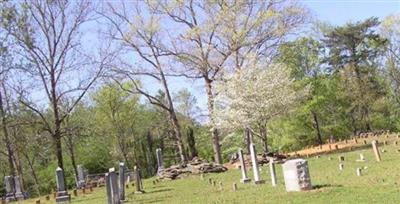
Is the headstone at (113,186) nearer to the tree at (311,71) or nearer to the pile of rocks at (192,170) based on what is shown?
the pile of rocks at (192,170)

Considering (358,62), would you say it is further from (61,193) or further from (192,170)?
(61,193)

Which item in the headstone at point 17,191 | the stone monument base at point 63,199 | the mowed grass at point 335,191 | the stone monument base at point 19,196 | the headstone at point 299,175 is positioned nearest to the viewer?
the mowed grass at point 335,191

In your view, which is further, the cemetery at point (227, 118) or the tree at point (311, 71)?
the tree at point (311, 71)

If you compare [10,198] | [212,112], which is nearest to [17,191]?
[10,198]

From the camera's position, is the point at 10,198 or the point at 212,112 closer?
the point at 10,198

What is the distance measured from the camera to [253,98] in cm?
3819

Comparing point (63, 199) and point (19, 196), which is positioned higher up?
point (19, 196)

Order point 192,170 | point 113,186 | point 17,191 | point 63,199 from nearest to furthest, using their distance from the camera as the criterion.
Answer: point 113,186, point 63,199, point 192,170, point 17,191

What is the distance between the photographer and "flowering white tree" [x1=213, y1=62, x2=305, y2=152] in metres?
37.7

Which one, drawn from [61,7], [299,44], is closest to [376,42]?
[299,44]

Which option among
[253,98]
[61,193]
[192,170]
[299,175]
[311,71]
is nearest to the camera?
[299,175]

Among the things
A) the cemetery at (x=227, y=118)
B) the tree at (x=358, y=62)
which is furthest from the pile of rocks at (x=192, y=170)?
the tree at (x=358, y=62)

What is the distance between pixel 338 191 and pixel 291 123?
4139cm

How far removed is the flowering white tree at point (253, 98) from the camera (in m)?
37.7
